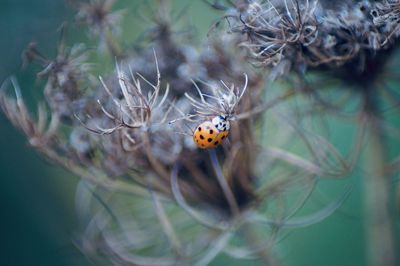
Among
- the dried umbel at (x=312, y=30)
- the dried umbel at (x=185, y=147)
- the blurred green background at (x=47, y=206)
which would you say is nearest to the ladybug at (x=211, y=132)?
the dried umbel at (x=185, y=147)

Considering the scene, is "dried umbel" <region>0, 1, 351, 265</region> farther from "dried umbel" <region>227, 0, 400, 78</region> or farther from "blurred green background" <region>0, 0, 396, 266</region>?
"blurred green background" <region>0, 0, 396, 266</region>

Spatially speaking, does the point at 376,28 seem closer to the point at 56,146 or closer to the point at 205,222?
the point at 205,222

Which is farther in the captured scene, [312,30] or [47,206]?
[47,206]

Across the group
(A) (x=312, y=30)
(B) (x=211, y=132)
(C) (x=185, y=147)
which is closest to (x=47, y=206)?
(C) (x=185, y=147)

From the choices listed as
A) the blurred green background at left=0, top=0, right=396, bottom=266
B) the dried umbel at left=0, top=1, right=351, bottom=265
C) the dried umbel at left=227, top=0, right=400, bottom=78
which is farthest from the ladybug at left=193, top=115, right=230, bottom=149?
the blurred green background at left=0, top=0, right=396, bottom=266

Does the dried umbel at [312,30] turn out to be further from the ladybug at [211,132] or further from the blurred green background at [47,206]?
the blurred green background at [47,206]

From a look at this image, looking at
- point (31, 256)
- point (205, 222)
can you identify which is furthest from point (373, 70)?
point (31, 256)

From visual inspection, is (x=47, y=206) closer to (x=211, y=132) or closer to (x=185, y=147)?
(x=185, y=147)
